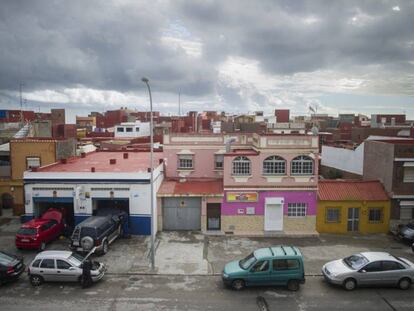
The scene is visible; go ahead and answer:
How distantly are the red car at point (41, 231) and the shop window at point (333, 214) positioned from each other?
19.9 metres

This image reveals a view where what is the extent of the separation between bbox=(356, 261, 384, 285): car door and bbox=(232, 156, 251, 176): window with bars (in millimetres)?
11328

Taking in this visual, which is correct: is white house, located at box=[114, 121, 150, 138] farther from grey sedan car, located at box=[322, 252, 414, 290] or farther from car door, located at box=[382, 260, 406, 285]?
car door, located at box=[382, 260, 406, 285]

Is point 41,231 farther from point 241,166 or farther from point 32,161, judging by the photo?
point 241,166

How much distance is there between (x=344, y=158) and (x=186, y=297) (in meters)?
27.3

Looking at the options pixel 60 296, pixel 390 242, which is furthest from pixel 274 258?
pixel 390 242

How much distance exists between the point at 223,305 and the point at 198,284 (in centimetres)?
264

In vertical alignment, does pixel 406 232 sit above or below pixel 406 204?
below


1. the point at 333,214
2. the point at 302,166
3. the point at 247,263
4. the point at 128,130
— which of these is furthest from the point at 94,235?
the point at 128,130

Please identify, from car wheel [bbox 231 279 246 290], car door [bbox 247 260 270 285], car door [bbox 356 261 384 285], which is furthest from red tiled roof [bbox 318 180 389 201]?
car wheel [bbox 231 279 246 290]

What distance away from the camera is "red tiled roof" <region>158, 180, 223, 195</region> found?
2739 centimetres

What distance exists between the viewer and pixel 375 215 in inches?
1093

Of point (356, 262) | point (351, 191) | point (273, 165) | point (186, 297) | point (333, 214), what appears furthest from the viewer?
point (351, 191)

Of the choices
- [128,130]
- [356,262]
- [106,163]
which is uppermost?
[128,130]

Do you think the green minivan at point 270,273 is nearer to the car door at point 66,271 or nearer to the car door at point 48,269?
the car door at point 66,271
